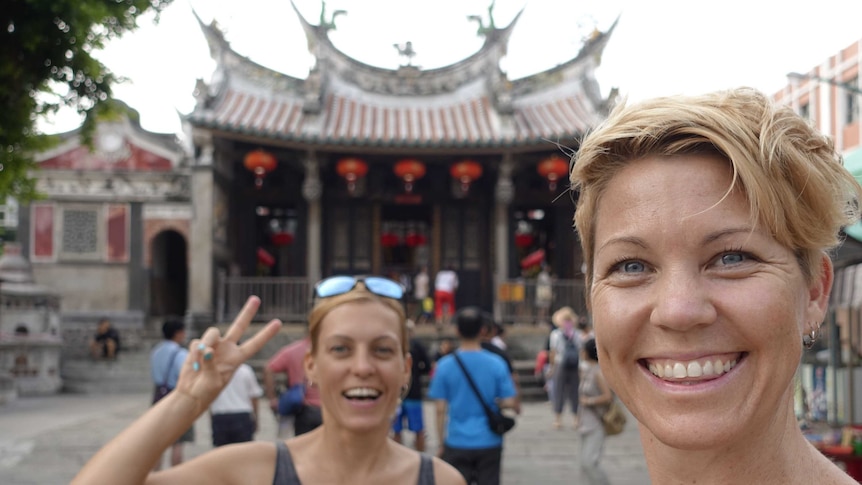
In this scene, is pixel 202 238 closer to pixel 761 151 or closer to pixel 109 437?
pixel 109 437

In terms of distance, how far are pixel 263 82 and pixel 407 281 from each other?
5492 mm

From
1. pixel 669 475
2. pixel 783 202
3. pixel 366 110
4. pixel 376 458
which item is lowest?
pixel 376 458

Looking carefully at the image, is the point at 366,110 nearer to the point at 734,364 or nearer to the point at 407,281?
the point at 407,281

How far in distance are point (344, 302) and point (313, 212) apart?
13.8 metres

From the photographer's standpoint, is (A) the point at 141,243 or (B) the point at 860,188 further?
(A) the point at 141,243

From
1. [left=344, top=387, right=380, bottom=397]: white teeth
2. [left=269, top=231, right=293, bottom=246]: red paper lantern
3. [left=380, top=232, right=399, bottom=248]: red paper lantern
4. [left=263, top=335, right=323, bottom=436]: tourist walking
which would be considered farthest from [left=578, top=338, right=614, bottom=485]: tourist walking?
[left=269, top=231, right=293, bottom=246]: red paper lantern

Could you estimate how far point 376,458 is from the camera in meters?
2.11

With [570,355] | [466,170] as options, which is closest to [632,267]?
[570,355]

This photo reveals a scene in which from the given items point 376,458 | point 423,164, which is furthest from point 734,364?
point 423,164

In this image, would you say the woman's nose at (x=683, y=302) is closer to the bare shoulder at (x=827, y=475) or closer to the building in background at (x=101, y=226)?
the bare shoulder at (x=827, y=475)

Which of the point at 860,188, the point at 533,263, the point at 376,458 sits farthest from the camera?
the point at 533,263

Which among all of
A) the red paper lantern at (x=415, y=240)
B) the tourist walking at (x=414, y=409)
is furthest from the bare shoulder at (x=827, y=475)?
the red paper lantern at (x=415, y=240)

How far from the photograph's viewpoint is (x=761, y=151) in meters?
1.02

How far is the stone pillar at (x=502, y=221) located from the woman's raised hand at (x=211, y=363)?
1349 centimetres
